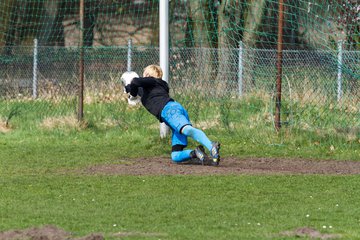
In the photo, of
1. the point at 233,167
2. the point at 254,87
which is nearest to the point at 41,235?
the point at 233,167

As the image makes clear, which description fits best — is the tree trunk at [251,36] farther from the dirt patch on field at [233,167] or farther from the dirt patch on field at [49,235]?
the dirt patch on field at [49,235]

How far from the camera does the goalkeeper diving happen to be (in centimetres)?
1130

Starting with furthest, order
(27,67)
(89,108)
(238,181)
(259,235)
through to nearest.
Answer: (27,67), (89,108), (238,181), (259,235)

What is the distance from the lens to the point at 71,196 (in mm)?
9289

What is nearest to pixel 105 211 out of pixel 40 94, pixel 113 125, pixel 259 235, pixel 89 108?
pixel 259 235

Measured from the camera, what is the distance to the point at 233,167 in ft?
37.4

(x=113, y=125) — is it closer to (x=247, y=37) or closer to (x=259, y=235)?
(x=247, y=37)

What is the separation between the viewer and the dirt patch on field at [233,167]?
11.0 m

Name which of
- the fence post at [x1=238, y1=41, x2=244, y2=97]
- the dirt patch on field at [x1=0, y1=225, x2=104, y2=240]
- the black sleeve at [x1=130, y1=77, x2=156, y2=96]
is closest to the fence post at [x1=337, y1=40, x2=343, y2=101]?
the fence post at [x1=238, y1=41, x2=244, y2=97]

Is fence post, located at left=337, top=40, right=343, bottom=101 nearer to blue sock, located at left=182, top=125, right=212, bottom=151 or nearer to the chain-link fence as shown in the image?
the chain-link fence

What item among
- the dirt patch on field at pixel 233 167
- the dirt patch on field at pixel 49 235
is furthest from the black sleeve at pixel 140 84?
the dirt patch on field at pixel 49 235

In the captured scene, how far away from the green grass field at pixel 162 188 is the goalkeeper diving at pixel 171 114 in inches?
34.1

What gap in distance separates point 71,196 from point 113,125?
6237 mm

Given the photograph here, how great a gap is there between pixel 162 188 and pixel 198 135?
5.24 ft
